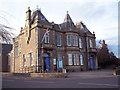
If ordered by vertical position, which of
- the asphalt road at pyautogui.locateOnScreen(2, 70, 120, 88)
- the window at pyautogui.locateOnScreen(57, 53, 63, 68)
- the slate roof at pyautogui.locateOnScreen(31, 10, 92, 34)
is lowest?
the asphalt road at pyautogui.locateOnScreen(2, 70, 120, 88)

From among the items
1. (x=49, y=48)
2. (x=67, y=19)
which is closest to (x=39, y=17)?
(x=49, y=48)

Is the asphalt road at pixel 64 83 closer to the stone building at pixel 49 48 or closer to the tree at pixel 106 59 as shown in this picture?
the stone building at pixel 49 48

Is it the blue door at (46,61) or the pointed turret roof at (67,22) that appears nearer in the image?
the blue door at (46,61)

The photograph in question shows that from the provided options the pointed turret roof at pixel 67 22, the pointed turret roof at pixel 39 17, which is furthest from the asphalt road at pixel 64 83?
the pointed turret roof at pixel 67 22

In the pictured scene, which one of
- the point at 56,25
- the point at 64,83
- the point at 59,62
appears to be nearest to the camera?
the point at 64,83

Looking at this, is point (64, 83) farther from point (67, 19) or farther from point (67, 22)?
point (67, 19)

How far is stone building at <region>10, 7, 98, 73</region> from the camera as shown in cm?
2527

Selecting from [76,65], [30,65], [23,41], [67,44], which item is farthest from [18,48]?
[76,65]

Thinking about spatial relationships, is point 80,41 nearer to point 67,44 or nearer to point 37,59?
point 67,44

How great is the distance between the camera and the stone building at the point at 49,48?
25266 millimetres

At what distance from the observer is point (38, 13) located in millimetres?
28688

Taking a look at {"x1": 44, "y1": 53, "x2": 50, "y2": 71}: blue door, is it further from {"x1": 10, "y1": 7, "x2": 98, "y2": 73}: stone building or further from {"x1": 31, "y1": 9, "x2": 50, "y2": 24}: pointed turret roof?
{"x1": 31, "y1": 9, "x2": 50, "y2": 24}: pointed turret roof

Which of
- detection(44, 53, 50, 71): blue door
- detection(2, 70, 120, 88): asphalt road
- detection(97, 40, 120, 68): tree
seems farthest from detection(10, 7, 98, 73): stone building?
detection(2, 70, 120, 88): asphalt road

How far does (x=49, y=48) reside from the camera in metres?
25.5
